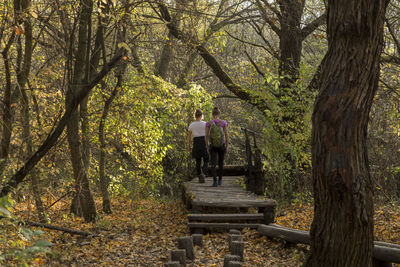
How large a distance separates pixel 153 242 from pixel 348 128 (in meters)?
5.39

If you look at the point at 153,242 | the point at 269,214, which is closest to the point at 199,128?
the point at 269,214

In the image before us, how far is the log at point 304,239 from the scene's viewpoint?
585 cm

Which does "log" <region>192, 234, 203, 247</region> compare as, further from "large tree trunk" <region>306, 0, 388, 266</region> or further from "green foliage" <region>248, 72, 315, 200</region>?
"green foliage" <region>248, 72, 315, 200</region>

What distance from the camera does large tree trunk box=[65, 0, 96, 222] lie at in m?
8.20

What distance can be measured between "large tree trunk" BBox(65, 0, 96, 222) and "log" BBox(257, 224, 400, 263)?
411 cm

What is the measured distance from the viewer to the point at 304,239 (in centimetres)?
736

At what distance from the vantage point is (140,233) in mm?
9547

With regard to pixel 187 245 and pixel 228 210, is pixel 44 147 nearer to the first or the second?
pixel 187 245

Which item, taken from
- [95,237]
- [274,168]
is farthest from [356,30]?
[274,168]

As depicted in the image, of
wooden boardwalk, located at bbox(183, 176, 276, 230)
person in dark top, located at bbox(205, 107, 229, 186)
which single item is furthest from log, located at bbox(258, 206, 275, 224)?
person in dark top, located at bbox(205, 107, 229, 186)

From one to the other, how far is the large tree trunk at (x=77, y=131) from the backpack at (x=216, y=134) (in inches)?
131

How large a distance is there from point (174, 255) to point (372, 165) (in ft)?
26.9

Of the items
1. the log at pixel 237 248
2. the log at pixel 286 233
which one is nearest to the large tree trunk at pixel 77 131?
the log at pixel 237 248

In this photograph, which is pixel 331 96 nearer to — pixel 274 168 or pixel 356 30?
pixel 356 30
